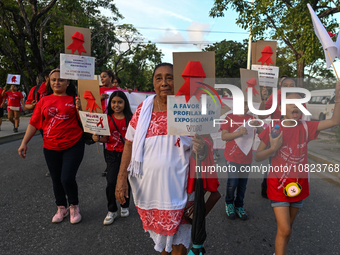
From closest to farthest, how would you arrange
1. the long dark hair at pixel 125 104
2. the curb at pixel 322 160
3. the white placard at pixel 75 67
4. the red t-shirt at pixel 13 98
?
1. the white placard at pixel 75 67
2. the long dark hair at pixel 125 104
3. the curb at pixel 322 160
4. the red t-shirt at pixel 13 98

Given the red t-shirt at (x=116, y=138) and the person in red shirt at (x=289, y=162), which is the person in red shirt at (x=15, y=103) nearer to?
the red t-shirt at (x=116, y=138)

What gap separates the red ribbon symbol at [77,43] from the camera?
321cm

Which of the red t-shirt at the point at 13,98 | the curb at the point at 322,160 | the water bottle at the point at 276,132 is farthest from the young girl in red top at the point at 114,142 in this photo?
the red t-shirt at the point at 13,98


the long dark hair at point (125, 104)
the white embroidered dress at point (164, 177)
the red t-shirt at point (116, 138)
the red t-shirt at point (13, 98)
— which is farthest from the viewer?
the red t-shirt at point (13, 98)

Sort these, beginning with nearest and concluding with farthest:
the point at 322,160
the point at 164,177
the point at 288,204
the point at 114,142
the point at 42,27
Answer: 1. the point at 164,177
2. the point at 288,204
3. the point at 114,142
4. the point at 322,160
5. the point at 42,27

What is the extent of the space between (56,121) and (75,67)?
0.72 meters

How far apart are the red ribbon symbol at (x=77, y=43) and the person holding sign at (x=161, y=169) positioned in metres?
1.70

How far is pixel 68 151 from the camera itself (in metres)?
3.27

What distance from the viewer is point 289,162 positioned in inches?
93.3

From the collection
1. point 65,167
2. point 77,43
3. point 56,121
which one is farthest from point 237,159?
point 77,43

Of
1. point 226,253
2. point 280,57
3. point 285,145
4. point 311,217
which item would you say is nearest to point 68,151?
point 226,253

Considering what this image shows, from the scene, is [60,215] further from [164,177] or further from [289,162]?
[289,162]

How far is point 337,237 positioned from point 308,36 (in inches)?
303

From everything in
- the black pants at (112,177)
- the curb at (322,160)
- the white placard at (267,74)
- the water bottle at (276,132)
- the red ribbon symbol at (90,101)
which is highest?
the white placard at (267,74)
